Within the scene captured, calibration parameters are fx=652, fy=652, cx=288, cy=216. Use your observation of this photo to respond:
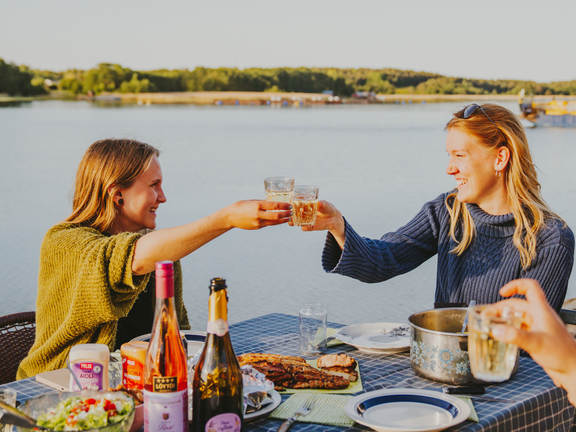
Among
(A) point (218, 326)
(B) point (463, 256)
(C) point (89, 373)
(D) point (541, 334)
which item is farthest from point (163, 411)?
(B) point (463, 256)

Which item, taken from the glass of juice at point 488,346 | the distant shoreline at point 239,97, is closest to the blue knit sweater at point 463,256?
the glass of juice at point 488,346

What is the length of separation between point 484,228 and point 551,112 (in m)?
23.6

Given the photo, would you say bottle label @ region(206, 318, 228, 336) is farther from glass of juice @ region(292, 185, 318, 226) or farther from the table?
glass of juice @ region(292, 185, 318, 226)

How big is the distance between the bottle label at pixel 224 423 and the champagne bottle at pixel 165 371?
0.05m

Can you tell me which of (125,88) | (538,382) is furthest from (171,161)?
(125,88)

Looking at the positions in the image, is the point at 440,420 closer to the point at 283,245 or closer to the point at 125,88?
the point at 283,245

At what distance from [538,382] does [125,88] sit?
108ft

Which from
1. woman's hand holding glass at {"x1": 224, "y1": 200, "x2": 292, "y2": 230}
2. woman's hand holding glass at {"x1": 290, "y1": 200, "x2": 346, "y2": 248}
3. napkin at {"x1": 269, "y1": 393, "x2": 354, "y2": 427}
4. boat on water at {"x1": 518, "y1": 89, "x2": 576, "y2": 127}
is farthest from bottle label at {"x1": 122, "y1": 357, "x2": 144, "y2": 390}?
boat on water at {"x1": 518, "y1": 89, "x2": 576, "y2": 127}

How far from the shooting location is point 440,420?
Result: 4.55 feet

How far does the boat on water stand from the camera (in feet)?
77.4

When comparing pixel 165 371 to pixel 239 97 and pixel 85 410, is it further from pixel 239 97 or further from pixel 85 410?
pixel 239 97

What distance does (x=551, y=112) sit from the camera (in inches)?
941

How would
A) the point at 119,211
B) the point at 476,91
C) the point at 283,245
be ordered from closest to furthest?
the point at 119,211 < the point at 283,245 < the point at 476,91

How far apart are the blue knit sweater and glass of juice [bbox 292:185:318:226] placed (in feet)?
1.53
